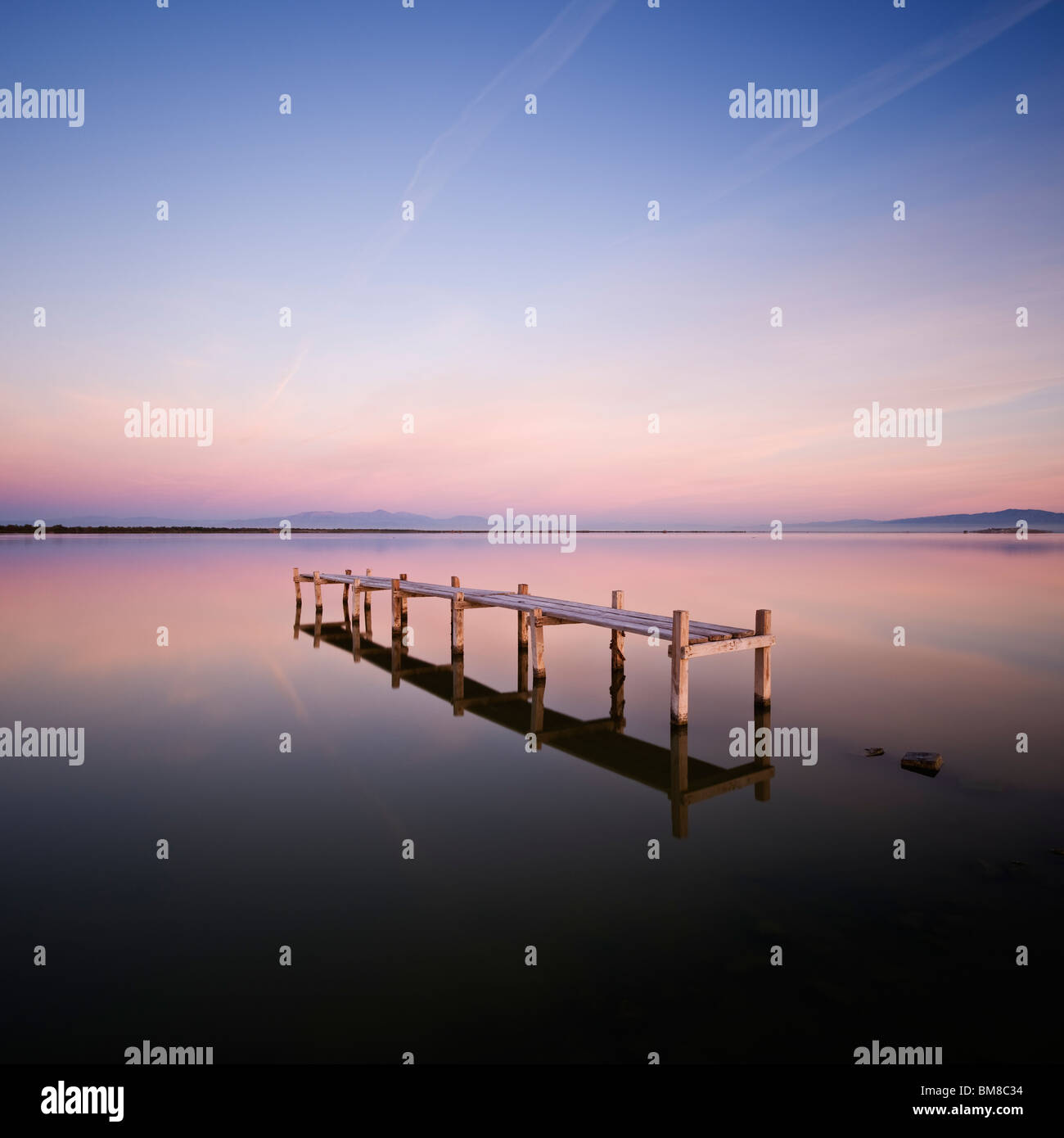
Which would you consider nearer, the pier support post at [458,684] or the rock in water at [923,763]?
the rock in water at [923,763]

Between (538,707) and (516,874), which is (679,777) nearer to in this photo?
(516,874)

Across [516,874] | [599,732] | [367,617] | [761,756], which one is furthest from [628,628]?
[367,617]

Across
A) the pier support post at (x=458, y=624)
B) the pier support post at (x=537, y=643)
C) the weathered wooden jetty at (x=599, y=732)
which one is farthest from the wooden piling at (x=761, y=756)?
the pier support post at (x=458, y=624)

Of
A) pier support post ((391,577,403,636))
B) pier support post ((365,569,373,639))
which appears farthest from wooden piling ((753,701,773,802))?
pier support post ((365,569,373,639))

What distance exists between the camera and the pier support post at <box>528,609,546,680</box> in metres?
17.2

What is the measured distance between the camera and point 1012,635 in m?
24.7

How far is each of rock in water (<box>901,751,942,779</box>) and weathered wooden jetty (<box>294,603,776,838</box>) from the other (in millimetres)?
2389

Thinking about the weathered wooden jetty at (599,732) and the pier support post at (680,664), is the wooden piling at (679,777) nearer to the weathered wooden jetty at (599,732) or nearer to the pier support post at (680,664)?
the weathered wooden jetty at (599,732)

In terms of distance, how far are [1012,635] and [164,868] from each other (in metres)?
28.8

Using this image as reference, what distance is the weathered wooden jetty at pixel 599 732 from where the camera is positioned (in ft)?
36.1

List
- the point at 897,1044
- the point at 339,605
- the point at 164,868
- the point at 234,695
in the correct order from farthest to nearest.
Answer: the point at 339,605 < the point at 234,695 < the point at 164,868 < the point at 897,1044

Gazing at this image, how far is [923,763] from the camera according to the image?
11.2 metres
